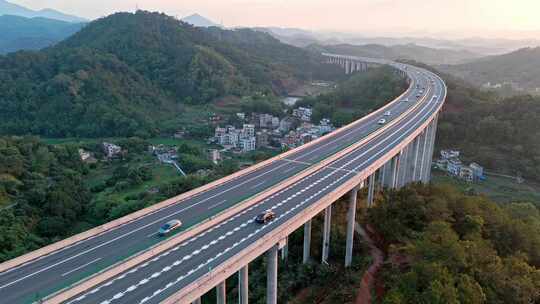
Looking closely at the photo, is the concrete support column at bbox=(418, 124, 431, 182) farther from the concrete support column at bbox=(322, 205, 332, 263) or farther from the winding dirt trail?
the concrete support column at bbox=(322, 205, 332, 263)

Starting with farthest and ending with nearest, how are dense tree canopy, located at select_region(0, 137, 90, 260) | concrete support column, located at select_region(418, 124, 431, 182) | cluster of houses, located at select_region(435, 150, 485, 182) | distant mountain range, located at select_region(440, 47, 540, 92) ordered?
distant mountain range, located at select_region(440, 47, 540, 92) < cluster of houses, located at select_region(435, 150, 485, 182) < concrete support column, located at select_region(418, 124, 431, 182) < dense tree canopy, located at select_region(0, 137, 90, 260)

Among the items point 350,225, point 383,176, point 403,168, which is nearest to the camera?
point 350,225

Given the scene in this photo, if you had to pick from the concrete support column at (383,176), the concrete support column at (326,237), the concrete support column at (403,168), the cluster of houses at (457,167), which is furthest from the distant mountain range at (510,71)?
the concrete support column at (326,237)

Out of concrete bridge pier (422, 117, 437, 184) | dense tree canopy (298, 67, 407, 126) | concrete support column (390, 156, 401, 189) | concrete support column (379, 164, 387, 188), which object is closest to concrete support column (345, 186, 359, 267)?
concrete support column (390, 156, 401, 189)

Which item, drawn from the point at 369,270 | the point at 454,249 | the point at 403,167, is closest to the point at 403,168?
the point at 403,167

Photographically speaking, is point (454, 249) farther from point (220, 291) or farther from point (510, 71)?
point (510, 71)

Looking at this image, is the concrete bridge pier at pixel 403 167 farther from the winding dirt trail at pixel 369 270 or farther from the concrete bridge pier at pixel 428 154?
the winding dirt trail at pixel 369 270
